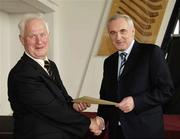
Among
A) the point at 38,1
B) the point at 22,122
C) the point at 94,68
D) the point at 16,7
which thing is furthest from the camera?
the point at 94,68

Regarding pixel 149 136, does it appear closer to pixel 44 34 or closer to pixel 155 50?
pixel 155 50

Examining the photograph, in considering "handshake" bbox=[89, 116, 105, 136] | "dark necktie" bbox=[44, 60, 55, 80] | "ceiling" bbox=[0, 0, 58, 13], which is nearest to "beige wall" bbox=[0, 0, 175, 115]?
"ceiling" bbox=[0, 0, 58, 13]

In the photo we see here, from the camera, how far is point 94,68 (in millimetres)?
4824

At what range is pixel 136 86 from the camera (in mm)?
1950

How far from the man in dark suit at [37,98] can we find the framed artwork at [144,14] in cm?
292

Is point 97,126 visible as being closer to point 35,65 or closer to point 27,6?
point 35,65

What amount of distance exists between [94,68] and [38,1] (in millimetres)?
1380

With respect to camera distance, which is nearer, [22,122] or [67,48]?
[22,122]

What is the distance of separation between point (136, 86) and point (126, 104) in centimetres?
14

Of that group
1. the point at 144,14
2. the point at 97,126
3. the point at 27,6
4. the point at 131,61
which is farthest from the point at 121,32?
the point at 144,14

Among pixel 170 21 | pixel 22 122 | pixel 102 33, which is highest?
pixel 170 21

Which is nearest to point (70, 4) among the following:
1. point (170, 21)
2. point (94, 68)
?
point (94, 68)

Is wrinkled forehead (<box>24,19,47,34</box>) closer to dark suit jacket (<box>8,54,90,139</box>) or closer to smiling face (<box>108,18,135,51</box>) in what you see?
dark suit jacket (<box>8,54,90,139</box>)

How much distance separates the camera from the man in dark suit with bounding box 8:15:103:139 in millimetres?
1784
